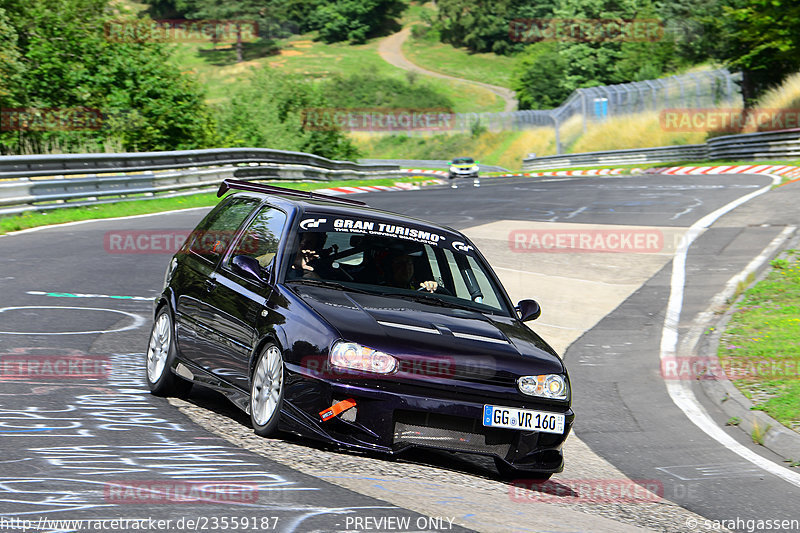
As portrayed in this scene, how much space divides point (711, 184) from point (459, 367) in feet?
86.1

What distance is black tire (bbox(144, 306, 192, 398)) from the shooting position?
26.3ft

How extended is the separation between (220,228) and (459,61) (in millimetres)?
143630

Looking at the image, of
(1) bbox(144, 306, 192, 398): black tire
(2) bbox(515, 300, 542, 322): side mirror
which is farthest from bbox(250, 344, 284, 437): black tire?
(2) bbox(515, 300, 542, 322): side mirror

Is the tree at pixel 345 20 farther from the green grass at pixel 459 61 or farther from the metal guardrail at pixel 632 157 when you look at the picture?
the metal guardrail at pixel 632 157

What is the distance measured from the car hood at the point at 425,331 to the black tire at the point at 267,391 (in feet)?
1.39

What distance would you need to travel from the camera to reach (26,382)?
8008 mm

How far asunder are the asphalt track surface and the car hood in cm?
103

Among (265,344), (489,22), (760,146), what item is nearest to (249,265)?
(265,344)

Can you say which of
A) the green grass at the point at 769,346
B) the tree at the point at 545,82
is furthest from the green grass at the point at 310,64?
the green grass at the point at 769,346

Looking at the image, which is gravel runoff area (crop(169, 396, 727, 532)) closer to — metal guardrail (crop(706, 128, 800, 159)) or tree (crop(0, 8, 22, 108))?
tree (crop(0, 8, 22, 108))

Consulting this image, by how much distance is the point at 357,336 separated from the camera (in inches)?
249

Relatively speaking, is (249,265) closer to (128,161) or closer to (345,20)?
(128,161)

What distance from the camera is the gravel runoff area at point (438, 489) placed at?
17.5 ft

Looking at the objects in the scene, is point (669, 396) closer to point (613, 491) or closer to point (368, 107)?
point (613, 491)
